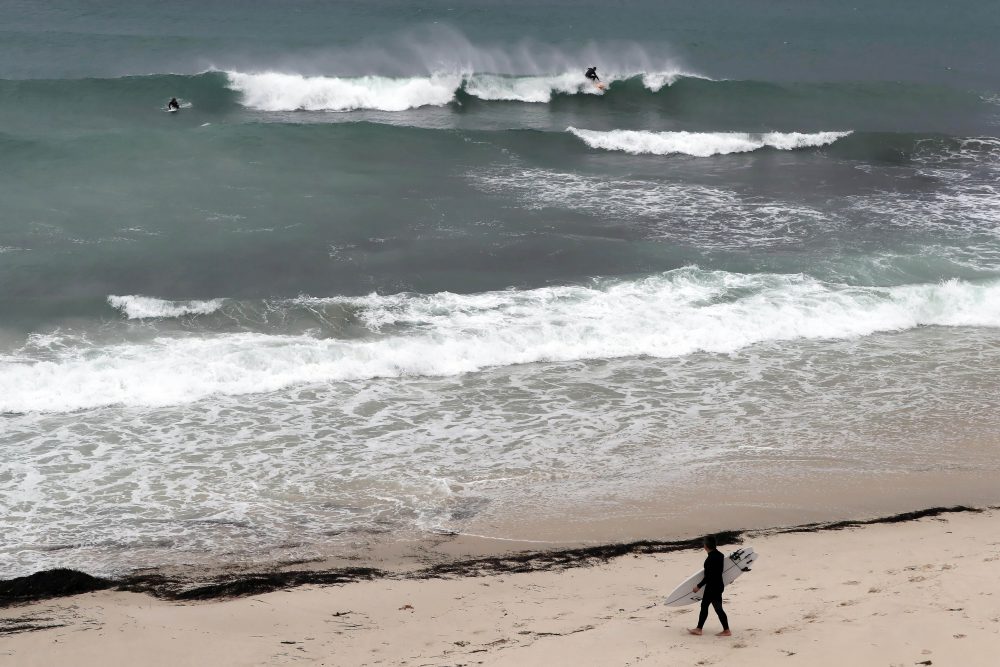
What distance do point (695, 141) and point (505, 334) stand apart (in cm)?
1414

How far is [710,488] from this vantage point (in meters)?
12.3

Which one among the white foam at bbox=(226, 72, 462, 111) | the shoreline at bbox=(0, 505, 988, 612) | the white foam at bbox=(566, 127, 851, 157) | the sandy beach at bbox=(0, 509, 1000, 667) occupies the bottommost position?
the sandy beach at bbox=(0, 509, 1000, 667)

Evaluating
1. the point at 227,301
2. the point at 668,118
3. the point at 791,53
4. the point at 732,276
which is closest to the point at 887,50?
the point at 791,53

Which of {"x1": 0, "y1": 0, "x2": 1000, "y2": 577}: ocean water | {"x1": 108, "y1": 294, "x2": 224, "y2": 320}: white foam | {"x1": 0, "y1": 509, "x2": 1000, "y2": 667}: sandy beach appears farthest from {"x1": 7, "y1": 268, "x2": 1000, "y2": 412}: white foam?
{"x1": 0, "y1": 509, "x2": 1000, "y2": 667}: sandy beach

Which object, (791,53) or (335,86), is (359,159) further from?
(791,53)

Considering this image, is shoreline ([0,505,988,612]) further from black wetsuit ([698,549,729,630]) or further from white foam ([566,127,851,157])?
white foam ([566,127,851,157])

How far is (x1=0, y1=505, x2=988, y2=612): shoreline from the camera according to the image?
10039 mm

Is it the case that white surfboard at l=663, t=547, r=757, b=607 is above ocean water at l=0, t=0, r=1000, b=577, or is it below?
below

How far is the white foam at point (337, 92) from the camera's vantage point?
30.9m

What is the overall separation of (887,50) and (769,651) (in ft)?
121

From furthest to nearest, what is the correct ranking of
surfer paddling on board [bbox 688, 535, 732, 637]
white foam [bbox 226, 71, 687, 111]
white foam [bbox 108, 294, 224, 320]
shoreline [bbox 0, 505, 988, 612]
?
white foam [bbox 226, 71, 687, 111], white foam [bbox 108, 294, 224, 320], shoreline [bbox 0, 505, 988, 612], surfer paddling on board [bbox 688, 535, 732, 637]

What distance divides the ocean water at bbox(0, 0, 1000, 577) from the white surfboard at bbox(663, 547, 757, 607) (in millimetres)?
2562

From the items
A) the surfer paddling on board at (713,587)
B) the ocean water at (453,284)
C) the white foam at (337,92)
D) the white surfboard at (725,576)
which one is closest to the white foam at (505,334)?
the ocean water at (453,284)

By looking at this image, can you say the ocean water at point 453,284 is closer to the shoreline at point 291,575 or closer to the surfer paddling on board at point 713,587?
the shoreline at point 291,575
